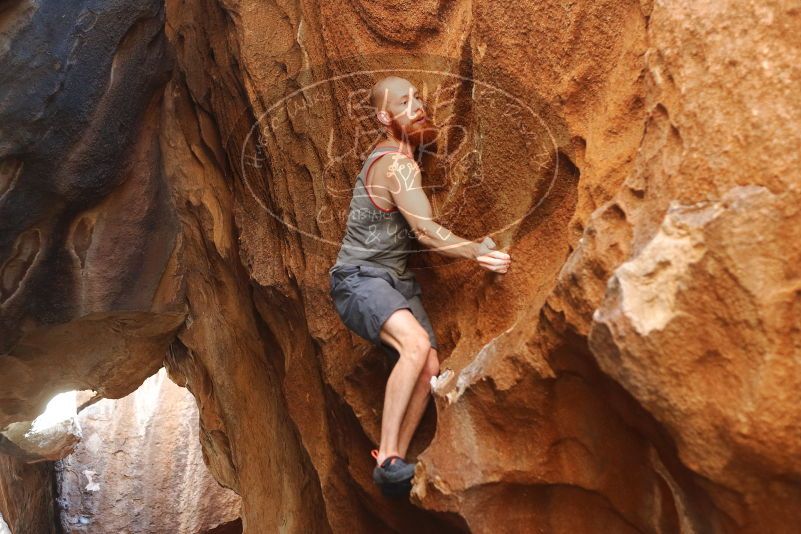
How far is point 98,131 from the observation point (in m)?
4.33

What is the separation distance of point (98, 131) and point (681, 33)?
2.73 m

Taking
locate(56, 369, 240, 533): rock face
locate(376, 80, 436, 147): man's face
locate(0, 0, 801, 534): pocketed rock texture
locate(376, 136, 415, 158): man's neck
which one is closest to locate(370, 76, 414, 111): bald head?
locate(376, 80, 436, 147): man's face

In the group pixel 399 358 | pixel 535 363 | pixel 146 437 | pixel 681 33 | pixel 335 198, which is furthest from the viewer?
pixel 146 437

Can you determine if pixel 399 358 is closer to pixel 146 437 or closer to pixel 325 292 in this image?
pixel 325 292

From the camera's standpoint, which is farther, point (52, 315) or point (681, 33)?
point (52, 315)

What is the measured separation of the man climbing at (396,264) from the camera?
317cm

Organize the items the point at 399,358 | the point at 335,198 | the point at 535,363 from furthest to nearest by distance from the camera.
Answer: the point at 335,198, the point at 399,358, the point at 535,363

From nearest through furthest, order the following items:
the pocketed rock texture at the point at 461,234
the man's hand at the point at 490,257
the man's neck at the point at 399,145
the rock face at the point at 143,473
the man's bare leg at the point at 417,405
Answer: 1. the pocketed rock texture at the point at 461,234
2. the man's hand at the point at 490,257
3. the man's bare leg at the point at 417,405
4. the man's neck at the point at 399,145
5. the rock face at the point at 143,473

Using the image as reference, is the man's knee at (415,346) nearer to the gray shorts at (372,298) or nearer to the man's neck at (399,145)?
the gray shorts at (372,298)

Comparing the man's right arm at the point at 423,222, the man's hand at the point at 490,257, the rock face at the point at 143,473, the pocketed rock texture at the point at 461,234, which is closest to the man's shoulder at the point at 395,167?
the man's right arm at the point at 423,222

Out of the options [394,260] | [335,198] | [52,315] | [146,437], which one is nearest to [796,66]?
[394,260]

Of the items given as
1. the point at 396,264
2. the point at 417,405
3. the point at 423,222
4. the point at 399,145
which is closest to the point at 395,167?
the point at 399,145

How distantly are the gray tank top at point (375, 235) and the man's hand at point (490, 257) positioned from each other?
1.17 feet

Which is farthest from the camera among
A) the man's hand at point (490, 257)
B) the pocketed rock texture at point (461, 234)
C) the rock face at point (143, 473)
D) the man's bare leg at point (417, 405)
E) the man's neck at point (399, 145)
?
the rock face at point (143, 473)
